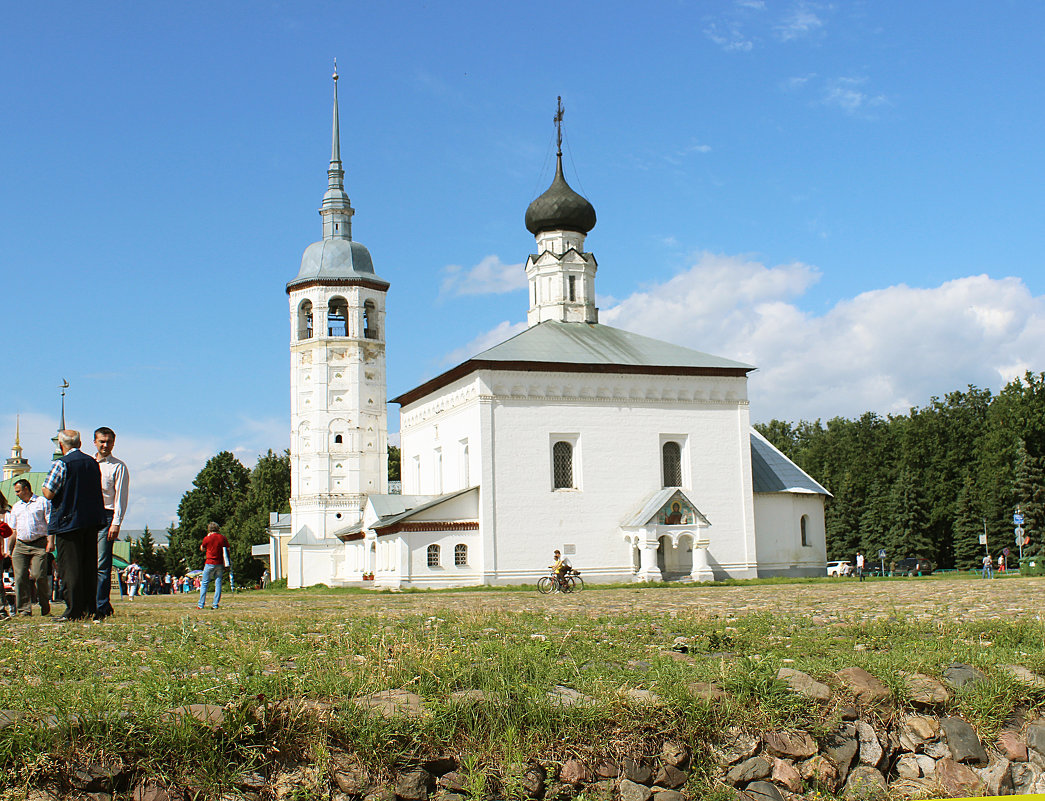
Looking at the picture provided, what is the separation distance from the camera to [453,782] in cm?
642

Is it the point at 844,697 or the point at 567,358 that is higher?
the point at 567,358

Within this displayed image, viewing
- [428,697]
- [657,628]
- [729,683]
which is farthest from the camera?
[657,628]

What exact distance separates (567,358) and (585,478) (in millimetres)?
4151

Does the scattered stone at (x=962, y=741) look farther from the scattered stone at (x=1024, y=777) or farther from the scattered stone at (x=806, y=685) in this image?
the scattered stone at (x=806, y=685)

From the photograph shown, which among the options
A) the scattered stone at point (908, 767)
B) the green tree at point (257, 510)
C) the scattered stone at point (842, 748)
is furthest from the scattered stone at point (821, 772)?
the green tree at point (257, 510)

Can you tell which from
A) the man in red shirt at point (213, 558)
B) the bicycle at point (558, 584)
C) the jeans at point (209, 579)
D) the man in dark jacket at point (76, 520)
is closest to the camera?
the man in dark jacket at point (76, 520)

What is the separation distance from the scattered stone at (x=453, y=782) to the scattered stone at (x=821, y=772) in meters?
2.31

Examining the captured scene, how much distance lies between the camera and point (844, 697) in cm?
742

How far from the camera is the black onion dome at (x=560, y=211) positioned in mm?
41969

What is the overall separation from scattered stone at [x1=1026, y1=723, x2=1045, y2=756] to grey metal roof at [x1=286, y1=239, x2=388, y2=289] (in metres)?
49.3

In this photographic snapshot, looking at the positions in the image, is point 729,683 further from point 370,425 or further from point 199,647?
point 370,425

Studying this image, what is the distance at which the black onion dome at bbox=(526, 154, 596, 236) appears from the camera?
41969 mm

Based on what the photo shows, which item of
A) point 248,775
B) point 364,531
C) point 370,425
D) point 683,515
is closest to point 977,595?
point 248,775

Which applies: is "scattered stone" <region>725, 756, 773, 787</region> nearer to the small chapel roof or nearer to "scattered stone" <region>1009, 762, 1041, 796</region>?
"scattered stone" <region>1009, 762, 1041, 796</region>
